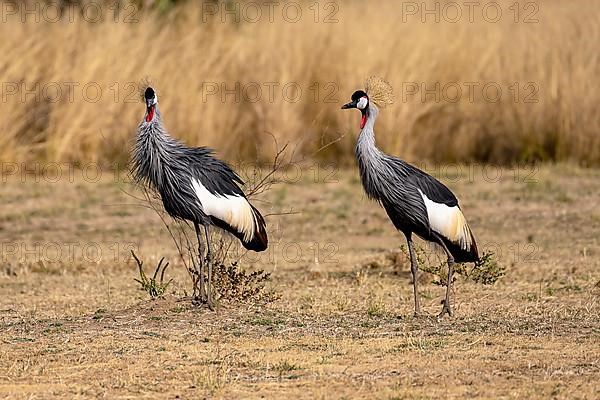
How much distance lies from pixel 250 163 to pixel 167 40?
7.46 ft

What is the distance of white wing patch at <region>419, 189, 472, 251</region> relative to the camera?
7926 mm

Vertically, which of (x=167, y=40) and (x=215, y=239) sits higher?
(x=167, y=40)

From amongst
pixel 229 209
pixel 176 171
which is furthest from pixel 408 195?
pixel 176 171

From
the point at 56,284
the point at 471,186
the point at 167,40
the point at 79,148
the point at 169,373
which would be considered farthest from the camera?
the point at 167,40

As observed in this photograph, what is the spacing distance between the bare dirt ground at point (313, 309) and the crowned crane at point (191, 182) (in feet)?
2.03

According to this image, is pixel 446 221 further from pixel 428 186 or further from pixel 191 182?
pixel 191 182

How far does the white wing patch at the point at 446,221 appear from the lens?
793 centimetres

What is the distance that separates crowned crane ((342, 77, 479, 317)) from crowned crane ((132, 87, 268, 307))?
82 cm

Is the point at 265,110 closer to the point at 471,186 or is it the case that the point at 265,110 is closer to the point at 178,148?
the point at 471,186

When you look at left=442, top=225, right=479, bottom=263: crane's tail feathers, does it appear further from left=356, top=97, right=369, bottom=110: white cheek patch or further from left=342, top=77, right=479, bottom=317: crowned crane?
left=356, top=97, right=369, bottom=110: white cheek patch

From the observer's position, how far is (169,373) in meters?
6.61

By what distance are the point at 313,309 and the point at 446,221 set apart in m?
1.27

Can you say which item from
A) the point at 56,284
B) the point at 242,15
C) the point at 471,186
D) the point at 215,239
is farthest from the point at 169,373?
the point at 242,15

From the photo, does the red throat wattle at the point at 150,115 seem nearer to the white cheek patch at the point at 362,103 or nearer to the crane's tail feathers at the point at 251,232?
the crane's tail feathers at the point at 251,232
